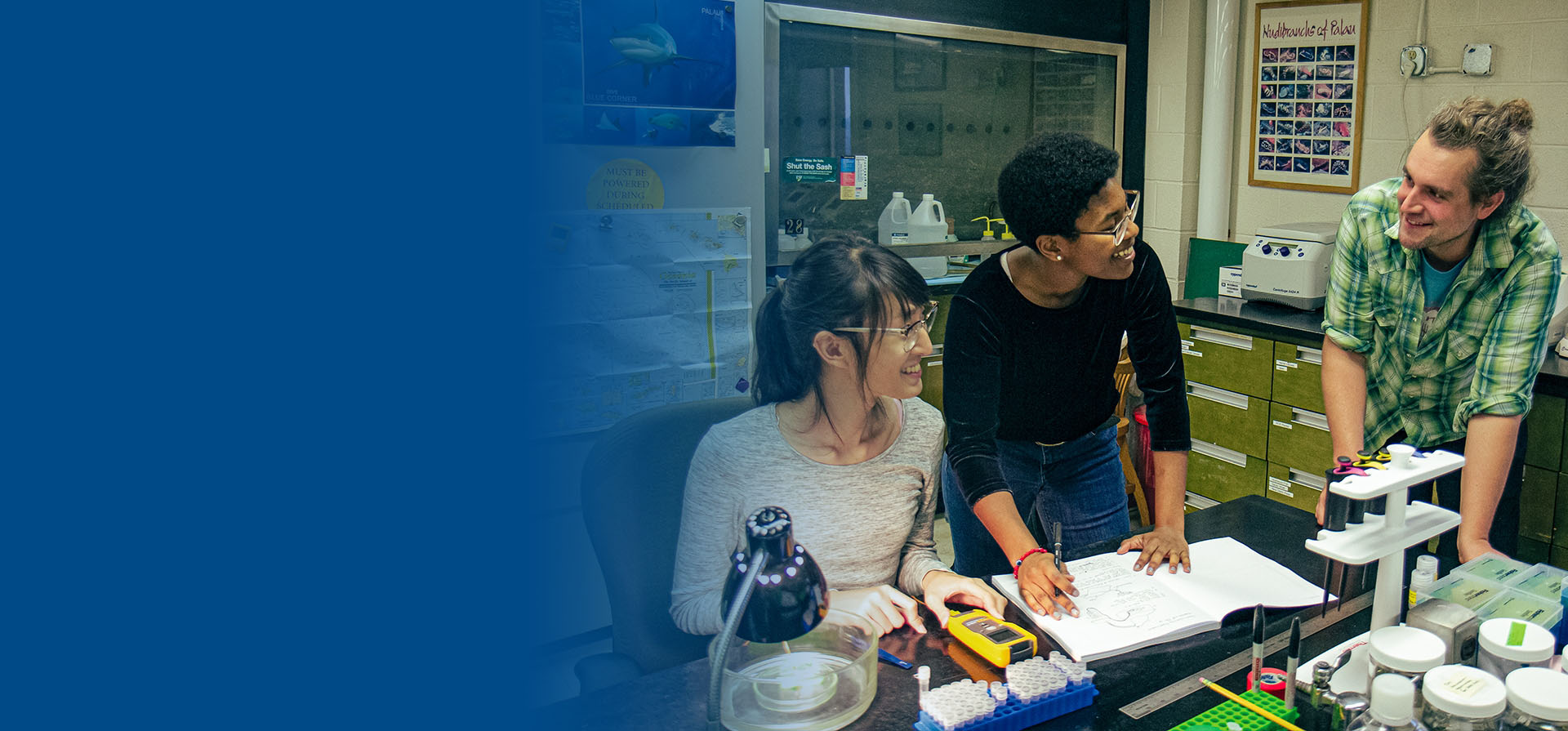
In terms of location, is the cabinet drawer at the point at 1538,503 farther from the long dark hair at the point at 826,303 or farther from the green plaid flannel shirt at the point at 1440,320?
the long dark hair at the point at 826,303

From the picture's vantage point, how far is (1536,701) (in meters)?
0.93

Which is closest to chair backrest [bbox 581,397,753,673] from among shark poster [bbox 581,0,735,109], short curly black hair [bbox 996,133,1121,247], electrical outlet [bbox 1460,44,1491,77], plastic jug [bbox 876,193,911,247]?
shark poster [bbox 581,0,735,109]

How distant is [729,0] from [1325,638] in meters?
1.41

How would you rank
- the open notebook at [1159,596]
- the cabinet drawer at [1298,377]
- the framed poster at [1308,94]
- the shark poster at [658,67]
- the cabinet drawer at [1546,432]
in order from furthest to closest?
the framed poster at [1308,94] → the cabinet drawer at [1298,377] → the cabinet drawer at [1546,432] → the shark poster at [658,67] → the open notebook at [1159,596]

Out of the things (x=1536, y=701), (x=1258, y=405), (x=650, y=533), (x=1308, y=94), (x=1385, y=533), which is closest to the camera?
(x=1536, y=701)

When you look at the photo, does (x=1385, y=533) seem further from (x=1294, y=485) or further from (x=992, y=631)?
(x=1294, y=485)

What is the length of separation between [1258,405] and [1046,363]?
1860 mm

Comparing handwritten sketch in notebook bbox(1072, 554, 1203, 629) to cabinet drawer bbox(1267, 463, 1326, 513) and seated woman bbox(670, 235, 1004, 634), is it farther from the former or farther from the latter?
cabinet drawer bbox(1267, 463, 1326, 513)

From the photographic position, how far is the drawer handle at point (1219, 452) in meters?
3.30

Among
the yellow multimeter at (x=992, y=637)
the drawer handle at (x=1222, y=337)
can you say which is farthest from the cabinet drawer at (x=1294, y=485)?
the yellow multimeter at (x=992, y=637)

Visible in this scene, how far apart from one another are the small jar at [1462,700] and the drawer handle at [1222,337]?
2384mm

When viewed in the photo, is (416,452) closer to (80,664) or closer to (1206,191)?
(80,664)

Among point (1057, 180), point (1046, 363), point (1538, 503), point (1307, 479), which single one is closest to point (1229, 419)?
point (1307, 479)

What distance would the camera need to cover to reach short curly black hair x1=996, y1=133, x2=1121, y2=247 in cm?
151
